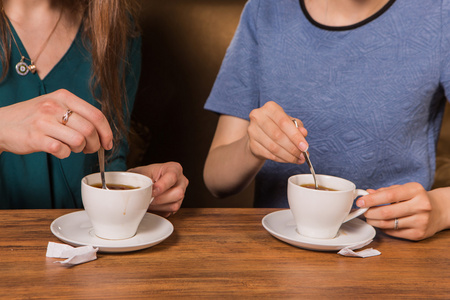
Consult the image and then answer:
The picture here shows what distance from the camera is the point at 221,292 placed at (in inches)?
26.2

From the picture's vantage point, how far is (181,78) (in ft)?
5.63

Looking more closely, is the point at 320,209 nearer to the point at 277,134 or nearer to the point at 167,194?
the point at 277,134

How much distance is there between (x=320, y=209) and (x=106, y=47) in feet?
2.30

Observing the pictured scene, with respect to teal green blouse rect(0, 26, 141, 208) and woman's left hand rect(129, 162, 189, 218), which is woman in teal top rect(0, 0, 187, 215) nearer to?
teal green blouse rect(0, 26, 141, 208)

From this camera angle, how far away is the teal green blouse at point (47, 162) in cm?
121

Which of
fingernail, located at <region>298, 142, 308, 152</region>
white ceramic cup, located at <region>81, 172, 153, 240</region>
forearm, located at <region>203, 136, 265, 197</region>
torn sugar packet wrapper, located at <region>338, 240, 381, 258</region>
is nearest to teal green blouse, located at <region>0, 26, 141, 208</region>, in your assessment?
forearm, located at <region>203, 136, 265, 197</region>

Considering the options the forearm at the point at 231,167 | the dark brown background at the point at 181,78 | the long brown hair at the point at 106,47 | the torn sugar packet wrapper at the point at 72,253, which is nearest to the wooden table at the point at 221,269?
the torn sugar packet wrapper at the point at 72,253

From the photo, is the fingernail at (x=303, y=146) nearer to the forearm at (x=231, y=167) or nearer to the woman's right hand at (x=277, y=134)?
the woman's right hand at (x=277, y=134)

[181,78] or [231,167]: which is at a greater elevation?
[181,78]

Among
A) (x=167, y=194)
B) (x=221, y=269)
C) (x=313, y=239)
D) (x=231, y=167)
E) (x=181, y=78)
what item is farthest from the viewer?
(x=181, y=78)

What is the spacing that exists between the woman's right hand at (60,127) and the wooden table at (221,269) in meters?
0.16

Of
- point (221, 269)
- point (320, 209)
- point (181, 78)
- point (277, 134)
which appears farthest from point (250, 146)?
point (181, 78)

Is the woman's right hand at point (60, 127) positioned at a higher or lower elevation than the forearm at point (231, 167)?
higher

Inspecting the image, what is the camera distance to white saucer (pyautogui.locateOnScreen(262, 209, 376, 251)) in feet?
2.69
